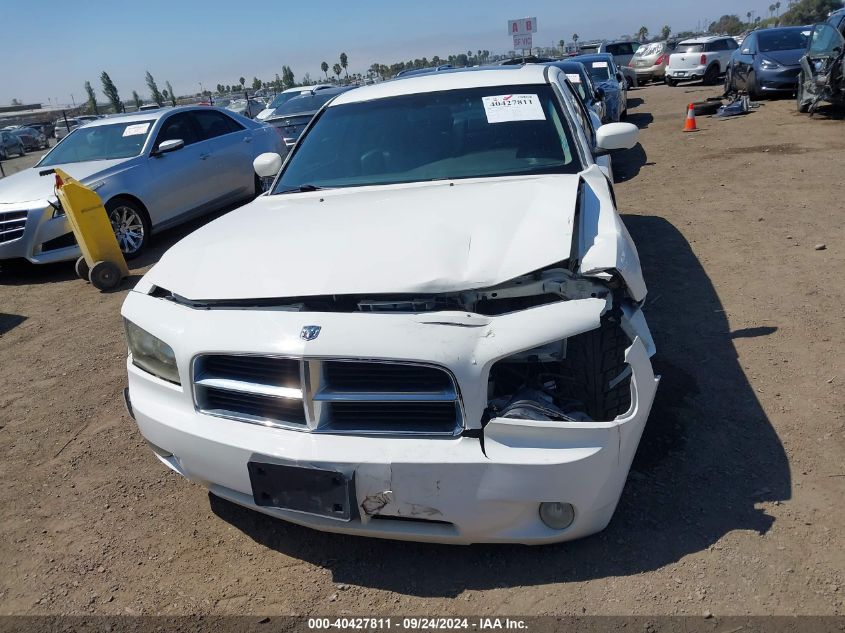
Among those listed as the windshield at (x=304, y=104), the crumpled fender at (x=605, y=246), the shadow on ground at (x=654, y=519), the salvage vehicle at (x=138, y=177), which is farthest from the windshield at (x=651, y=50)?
the crumpled fender at (x=605, y=246)

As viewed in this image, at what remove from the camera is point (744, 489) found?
269 centimetres

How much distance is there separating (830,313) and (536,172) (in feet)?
8.06

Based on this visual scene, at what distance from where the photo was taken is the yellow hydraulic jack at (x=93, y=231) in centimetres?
627

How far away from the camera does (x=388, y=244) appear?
8.38 feet

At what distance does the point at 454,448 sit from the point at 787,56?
53.6 feet

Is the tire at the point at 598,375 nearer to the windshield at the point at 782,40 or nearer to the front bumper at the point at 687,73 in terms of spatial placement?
the windshield at the point at 782,40

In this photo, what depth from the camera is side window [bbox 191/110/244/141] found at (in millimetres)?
8742

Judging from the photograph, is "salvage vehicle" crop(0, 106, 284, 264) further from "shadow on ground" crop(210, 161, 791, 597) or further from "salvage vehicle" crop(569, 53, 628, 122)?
"salvage vehicle" crop(569, 53, 628, 122)

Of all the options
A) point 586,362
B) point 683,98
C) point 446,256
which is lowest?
point 683,98

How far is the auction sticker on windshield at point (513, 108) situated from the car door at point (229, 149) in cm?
586

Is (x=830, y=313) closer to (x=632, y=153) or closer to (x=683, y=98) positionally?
(x=632, y=153)

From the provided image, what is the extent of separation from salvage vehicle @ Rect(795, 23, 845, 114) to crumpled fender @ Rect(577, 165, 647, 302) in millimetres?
10933

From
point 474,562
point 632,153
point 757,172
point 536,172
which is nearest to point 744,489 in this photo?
point 474,562

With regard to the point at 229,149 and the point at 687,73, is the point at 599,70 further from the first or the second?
the point at 687,73
